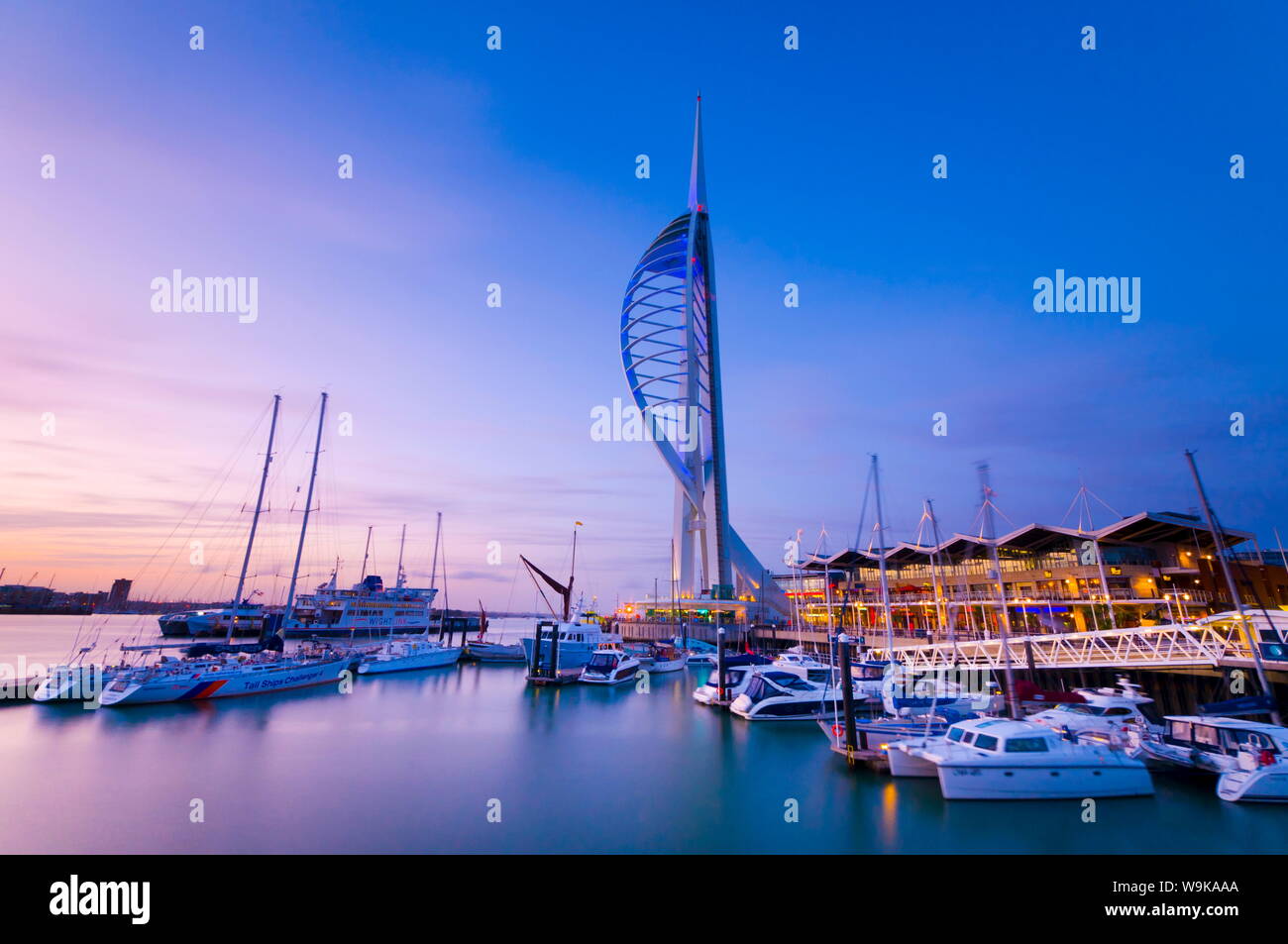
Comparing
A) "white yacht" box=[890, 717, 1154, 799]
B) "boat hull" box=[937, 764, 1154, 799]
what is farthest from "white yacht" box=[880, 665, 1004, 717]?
"boat hull" box=[937, 764, 1154, 799]

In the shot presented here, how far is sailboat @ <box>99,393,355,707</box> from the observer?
75.7 ft

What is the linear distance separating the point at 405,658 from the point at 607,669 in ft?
47.2

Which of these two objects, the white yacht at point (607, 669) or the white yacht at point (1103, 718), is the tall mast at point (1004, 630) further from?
the white yacht at point (607, 669)

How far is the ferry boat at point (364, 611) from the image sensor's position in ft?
213

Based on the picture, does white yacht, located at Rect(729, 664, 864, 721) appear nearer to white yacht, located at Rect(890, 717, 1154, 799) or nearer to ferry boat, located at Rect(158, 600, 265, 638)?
white yacht, located at Rect(890, 717, 1154, 799)

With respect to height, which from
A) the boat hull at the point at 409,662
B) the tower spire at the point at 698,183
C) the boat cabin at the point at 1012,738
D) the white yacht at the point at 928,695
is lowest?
the boat hull at the point at 409,662

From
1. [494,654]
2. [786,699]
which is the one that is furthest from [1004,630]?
[494,654]

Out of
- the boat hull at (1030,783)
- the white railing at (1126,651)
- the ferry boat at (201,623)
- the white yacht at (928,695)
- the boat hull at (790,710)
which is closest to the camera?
the boat hull at (1030,783)

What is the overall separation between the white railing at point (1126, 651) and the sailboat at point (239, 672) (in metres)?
30.1

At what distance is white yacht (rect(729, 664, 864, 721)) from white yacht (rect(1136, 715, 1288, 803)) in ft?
31.8

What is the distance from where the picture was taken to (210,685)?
25.0 metres

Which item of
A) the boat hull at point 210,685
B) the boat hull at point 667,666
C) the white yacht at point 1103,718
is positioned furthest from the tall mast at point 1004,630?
the boat hull at point 210,685
